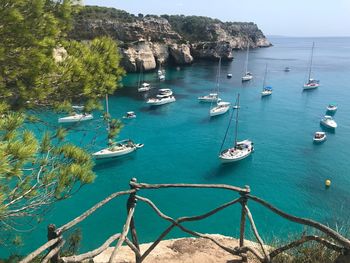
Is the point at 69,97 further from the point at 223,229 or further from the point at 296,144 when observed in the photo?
the point at 296,144

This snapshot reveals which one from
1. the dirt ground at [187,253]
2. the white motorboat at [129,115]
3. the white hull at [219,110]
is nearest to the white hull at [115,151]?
the white motorboat at [129,115]

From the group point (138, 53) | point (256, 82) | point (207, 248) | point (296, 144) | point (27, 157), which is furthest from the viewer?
point (138, 53)

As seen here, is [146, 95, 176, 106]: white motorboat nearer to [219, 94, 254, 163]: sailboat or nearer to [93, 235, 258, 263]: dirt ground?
[219, 94, 254, 163]: sailboat

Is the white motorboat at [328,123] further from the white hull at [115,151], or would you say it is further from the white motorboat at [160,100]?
the white hull at [115,151]

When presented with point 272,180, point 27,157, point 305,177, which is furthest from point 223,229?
point 27,157

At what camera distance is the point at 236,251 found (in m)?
5.54

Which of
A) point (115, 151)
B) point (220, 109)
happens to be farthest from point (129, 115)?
point (220, 109)

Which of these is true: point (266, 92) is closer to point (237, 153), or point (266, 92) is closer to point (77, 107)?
point (237, 153)

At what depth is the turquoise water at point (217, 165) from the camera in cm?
2153

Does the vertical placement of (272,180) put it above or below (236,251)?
below

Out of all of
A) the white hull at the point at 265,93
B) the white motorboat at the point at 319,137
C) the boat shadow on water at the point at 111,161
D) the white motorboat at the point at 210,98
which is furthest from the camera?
the white hull at the point at 265,93

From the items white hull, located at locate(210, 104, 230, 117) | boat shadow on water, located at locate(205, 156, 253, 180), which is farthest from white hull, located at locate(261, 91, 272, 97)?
boat shadow on water, located at locate(205, 156, 253, 180)

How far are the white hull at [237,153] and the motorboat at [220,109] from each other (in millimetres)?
12232

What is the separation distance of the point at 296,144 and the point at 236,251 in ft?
106
